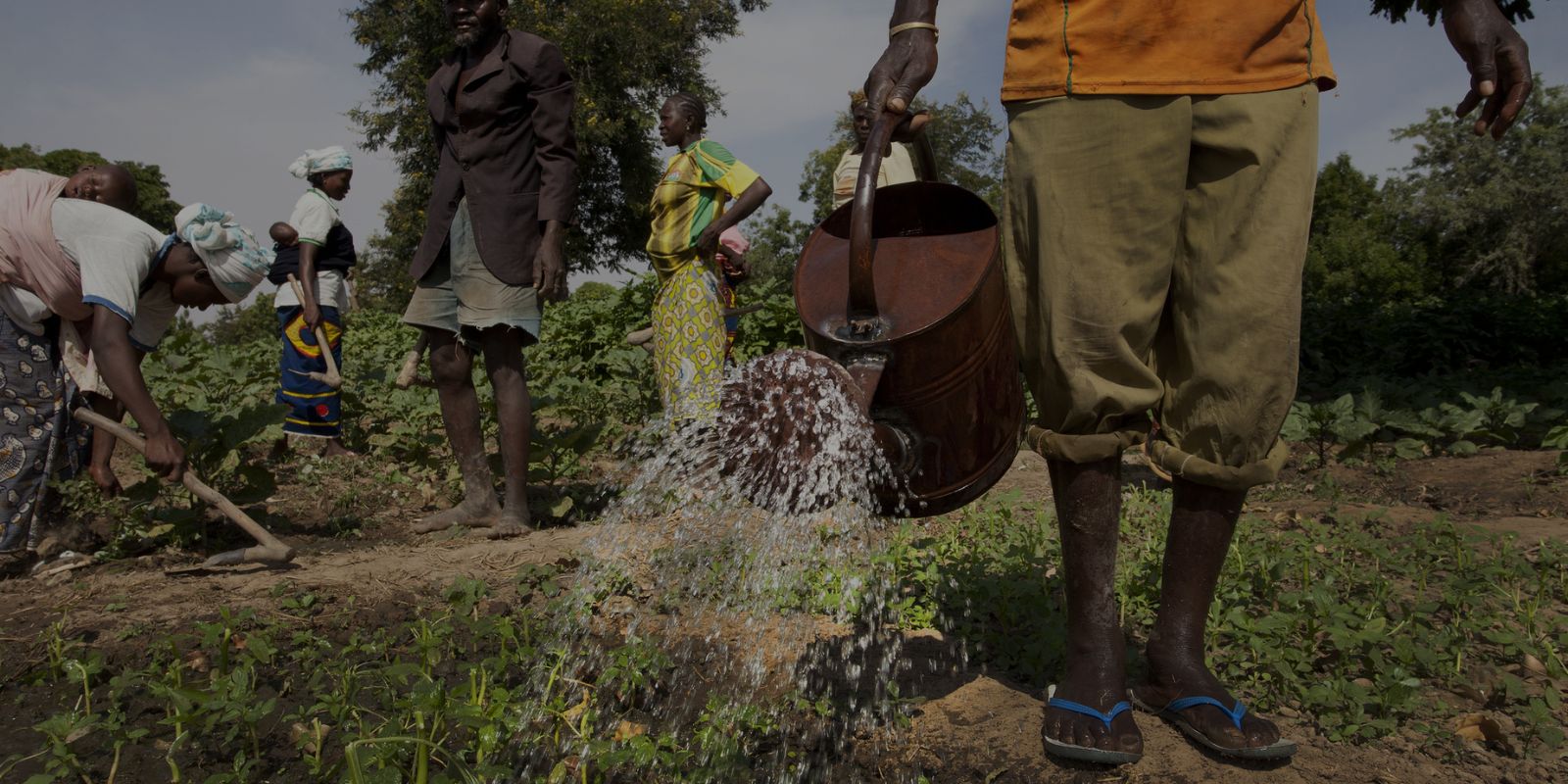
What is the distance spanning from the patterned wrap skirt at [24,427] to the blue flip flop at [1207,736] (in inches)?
139

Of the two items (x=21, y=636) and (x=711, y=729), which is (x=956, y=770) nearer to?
(x=711, y=729)

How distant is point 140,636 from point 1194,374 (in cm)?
257

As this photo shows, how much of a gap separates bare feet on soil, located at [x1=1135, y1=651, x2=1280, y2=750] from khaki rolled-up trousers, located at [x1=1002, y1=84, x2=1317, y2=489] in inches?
14.7

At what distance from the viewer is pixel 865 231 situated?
1.74 metres

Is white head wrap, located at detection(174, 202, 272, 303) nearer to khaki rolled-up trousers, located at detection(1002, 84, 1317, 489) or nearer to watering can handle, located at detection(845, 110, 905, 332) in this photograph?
watering can handle, located at detection(845, 110, 905, 332)

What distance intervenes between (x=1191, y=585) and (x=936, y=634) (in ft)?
2.83

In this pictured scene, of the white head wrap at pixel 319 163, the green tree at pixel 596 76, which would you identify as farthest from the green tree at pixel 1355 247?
the white head wrap at pixel 319 163

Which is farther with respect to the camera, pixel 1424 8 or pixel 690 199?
pixel 1424 8

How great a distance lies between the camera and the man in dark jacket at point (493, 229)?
365 centimetres

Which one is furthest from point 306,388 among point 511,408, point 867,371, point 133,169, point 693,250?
point 133,169

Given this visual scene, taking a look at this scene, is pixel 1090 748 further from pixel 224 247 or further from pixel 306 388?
pixel 306 388

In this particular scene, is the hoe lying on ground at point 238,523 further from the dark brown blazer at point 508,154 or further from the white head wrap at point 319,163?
the white head wrap at point 319,163

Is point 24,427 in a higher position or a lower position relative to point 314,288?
lower

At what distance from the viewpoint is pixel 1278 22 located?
1.77m
